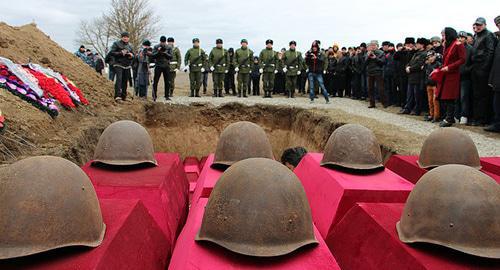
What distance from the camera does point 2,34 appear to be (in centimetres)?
1262

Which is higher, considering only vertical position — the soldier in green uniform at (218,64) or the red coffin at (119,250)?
the soldier in green uniform at (218,64)

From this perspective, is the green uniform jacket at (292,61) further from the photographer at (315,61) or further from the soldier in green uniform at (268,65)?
the photographer at (315,61)

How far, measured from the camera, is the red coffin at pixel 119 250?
2602 millimetres

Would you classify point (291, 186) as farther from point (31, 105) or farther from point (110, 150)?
point (31, 105)

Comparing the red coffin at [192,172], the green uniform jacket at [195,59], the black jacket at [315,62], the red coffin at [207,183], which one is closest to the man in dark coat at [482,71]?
the black jacket at [315,62]

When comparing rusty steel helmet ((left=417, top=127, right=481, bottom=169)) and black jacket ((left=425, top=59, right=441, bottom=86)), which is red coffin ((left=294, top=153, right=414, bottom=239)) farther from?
black jacket ((left=425, top=59, right=441, bottom=86))

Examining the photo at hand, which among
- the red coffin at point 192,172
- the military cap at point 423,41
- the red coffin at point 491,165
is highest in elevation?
the military cap at point 423,41

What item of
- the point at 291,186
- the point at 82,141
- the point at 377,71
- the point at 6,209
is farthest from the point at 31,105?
the point at 377,71

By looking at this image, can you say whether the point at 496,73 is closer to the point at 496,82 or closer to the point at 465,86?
the point at 496,82

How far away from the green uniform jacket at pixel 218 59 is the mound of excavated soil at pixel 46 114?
4370 millimetres

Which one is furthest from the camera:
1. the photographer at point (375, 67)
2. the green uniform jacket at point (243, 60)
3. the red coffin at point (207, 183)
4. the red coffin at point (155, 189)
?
the green uniform jacket at point (243, 60)

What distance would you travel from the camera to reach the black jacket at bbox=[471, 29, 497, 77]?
9398mm

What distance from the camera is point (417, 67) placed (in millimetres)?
11789

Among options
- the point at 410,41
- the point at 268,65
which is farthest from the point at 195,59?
the point at 410,41
